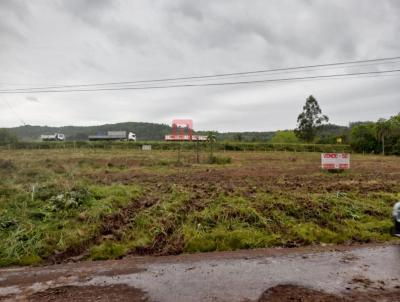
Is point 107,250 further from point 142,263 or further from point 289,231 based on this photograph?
point 289,231

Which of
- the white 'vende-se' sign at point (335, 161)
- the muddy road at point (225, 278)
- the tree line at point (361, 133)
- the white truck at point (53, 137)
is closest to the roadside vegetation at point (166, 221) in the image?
the muddy road at point (225, 278)

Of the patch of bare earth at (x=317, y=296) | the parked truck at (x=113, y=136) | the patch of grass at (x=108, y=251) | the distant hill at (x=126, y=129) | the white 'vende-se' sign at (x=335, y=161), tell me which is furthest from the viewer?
the distant hill at (x=126, y=129)

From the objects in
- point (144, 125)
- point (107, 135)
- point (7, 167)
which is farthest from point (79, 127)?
point (7, 167)

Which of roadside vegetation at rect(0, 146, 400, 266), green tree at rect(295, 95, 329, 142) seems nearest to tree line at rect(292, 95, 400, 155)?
green tree at rect(295, 95, 329, 142)

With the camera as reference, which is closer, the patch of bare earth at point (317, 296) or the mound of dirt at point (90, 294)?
the patch of bare earth at point (317, 296)

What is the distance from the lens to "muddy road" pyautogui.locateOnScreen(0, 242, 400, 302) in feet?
10.9

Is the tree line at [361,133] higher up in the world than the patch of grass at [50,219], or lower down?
higher up

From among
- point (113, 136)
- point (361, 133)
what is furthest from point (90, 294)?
point (113, 136)

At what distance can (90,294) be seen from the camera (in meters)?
3.37

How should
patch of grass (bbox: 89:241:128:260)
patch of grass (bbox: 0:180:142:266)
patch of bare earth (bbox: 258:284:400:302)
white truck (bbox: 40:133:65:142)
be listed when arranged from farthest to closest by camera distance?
A: white truck (bbox: 40:133:65:142), patch of grass (bbox: 0:180:142:266), patch of grass (bbox: 89:241:128:260), patch of bare earth (bbox: 258:284:400:302)

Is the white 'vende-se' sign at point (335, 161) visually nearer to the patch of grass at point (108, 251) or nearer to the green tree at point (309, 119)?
the patch of grass at point (108, 251)

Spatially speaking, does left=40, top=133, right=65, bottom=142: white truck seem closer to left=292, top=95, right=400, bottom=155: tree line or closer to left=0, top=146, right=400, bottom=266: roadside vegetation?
left=292, top=95, right=400, bottom=155: tree line

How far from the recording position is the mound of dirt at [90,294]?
10.7ft

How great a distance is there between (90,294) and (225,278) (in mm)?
1634
